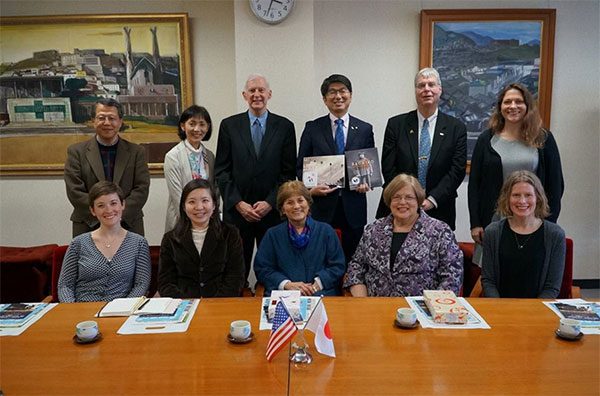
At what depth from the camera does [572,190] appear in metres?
4.60

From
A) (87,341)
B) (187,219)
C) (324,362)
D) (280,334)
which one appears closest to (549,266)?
(324,362)

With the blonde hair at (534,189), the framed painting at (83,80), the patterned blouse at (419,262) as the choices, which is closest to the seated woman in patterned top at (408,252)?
the patterned blouse at (419,262)

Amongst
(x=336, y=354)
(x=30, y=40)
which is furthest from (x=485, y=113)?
(x=30, y=40)

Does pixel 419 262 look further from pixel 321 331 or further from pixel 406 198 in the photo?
pixel 321 331

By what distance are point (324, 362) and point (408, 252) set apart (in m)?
1.11

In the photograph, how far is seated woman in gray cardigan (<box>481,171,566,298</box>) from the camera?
2572 millimetres

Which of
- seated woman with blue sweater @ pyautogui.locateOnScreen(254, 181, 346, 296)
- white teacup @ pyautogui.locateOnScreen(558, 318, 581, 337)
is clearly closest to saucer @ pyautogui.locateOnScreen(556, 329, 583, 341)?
white teacup @ pyautogui.locateOnScreen(558, 318, 581, 337)

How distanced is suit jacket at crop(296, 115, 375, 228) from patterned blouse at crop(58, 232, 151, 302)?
1250mm

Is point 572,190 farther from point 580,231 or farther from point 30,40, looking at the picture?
point 30,40

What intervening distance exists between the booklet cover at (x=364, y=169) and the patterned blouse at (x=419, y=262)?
0.62 metres

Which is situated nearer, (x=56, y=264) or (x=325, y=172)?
(x=56, y=264)

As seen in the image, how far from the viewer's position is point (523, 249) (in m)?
2.60

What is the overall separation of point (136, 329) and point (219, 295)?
0.79 m

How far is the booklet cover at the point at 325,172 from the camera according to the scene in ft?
10.8
